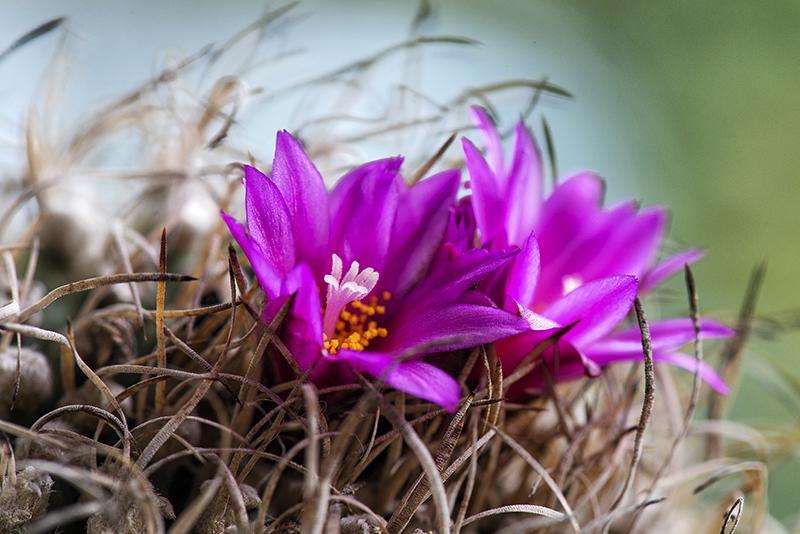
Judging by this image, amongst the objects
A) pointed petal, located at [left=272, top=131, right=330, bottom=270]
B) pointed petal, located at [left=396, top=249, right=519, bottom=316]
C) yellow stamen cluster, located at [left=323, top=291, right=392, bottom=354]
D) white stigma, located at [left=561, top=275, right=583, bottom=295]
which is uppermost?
pointed petal, located at [left=272, top=131, right=330, bottom=270]

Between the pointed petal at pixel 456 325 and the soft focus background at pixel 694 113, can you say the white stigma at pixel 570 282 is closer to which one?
the pointed petal at pixel 456 325

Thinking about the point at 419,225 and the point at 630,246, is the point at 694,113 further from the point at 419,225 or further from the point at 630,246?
the point at 419,225

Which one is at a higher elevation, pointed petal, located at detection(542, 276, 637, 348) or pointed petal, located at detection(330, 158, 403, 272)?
pointed petal, located at detection(330, 158, 403, 272)

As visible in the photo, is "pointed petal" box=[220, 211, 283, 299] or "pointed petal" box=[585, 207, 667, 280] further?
"pointed petal" box=[585, 207, 667, 280]

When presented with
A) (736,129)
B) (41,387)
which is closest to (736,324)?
(41,387)

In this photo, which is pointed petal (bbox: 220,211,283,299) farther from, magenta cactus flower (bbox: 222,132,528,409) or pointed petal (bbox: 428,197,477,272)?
pointed petal (bbox: 428,197,477,272)

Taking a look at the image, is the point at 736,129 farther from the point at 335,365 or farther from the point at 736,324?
the point at 335,365

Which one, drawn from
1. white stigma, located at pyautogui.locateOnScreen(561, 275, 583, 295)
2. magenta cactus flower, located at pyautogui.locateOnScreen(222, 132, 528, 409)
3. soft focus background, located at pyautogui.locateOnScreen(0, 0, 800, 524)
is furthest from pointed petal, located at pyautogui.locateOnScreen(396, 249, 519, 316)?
soft focus background, located at pyautogui.locateOnScreen(0, 0, 800, 524)
